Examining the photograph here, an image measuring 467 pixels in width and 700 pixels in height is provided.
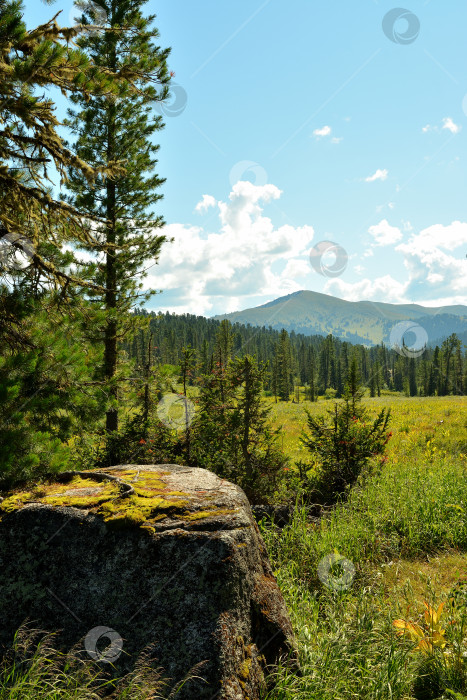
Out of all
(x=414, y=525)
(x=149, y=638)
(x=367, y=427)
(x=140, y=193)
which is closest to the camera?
(x=149, y=638)

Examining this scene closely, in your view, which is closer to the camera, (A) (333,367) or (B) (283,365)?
(B) (283,365)

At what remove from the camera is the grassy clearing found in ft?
9.07

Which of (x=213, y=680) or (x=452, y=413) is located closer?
(x=213, y=680)

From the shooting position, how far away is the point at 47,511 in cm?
302

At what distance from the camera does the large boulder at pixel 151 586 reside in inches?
95.9

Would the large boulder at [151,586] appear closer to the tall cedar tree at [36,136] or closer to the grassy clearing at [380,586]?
the grassy clearing at [380,586]

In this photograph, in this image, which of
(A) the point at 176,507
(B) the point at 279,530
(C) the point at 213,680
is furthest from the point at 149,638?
(B) the point at 279,530

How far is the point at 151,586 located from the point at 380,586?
289cm

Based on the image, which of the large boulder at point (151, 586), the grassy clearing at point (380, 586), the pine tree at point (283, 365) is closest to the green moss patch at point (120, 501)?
the large boulder at point (151, 586)

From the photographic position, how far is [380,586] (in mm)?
4141

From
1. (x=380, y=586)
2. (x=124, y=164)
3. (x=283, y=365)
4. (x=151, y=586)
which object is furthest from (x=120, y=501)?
(x=283, y=365)

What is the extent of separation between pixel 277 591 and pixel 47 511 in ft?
6.79

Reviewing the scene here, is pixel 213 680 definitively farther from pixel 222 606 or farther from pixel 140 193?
pixel 140 193

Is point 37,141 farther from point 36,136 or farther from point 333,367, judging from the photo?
point 333,367
